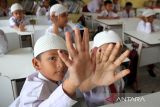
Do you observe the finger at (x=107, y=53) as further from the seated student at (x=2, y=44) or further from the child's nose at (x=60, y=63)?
the seated student at (x=2, y=44)

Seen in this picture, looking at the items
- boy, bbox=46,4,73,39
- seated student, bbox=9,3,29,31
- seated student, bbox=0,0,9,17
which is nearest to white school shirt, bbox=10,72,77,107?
boy, bbox=46,4,73,39

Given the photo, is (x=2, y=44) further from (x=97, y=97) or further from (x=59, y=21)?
(x=97, y=97)

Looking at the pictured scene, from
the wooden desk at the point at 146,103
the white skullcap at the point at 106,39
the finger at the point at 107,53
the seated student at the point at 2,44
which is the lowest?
Result: the wooden desk at the point at 146,103

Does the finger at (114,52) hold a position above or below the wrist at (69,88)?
above

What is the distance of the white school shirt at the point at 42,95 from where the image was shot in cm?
85

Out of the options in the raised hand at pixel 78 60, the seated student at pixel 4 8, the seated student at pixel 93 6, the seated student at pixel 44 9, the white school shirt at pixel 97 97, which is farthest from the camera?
the seated student at pixel 93 6

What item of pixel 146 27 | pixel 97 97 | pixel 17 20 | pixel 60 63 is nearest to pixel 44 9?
pixel 17 20

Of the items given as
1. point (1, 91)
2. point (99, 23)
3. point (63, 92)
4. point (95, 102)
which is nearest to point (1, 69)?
point (1, 91)

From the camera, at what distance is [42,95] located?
104cm

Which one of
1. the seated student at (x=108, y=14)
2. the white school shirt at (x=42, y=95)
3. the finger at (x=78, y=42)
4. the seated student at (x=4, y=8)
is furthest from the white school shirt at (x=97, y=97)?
the seated student at (x=4, y=8)

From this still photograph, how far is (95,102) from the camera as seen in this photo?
1285 mm

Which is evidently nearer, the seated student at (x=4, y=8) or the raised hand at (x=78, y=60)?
the raised hand at (x=78, y=60)

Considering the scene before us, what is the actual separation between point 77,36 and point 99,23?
4.11 m

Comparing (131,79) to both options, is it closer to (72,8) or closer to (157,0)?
(72,8)
